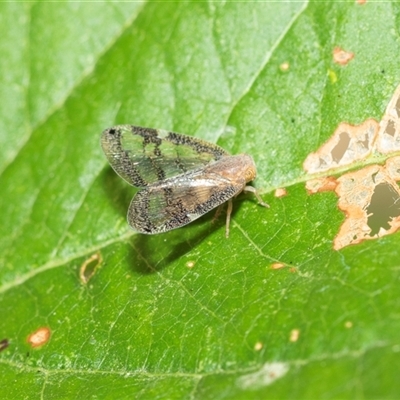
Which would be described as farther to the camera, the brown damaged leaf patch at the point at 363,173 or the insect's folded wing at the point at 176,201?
the insect's folded wing at the point at 176,201

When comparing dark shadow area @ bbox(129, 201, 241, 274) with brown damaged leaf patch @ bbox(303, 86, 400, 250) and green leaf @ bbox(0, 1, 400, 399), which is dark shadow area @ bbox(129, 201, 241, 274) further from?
brown damaged leaf patch @ bbox(303, 86, 400, 250)

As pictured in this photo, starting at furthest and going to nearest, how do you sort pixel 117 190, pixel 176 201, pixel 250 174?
pixel 117 190 < pixel 176 201 < pixel 250 174

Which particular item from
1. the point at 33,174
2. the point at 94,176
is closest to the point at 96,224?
the point at 94,176

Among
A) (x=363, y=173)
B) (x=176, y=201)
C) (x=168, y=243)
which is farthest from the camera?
(x=176, y=201)

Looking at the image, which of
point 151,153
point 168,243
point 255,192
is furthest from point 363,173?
point 151,153

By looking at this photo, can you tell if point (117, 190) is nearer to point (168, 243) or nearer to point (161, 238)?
point (161, 238)

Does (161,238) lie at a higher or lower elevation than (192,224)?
higher

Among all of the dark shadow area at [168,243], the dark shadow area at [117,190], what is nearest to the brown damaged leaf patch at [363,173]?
the dark shadow area at [168,243]

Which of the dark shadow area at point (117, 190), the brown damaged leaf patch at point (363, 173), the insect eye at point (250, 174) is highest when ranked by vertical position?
the dark shadow area at point (117, 190)

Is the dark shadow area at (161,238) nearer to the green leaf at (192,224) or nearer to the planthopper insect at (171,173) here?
the green leaf at (192,224)
